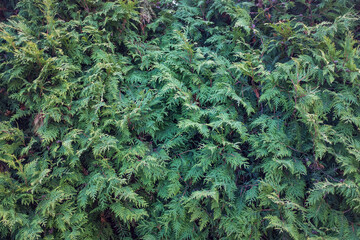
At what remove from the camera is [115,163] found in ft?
8.20

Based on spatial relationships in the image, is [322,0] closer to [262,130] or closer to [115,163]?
[262,130]

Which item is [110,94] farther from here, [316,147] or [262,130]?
[316,147]

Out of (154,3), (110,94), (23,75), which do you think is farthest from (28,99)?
(154,3)

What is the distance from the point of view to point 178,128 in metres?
2.50

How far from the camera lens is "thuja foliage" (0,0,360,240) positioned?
7.17 feet

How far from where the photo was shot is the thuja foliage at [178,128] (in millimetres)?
2186

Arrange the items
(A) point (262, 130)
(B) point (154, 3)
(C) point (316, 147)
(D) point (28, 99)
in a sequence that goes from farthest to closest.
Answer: (B) point (154, 3) < (D) point (28, 99) < (A) point (262, 130) < (C) point (316, 147)

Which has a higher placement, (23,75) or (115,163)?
(23,75)

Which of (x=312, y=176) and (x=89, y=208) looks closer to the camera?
(x=312, y=176)

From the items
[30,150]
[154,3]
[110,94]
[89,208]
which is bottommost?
[89,208]

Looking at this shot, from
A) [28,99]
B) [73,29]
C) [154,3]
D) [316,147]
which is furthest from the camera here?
[154,3]

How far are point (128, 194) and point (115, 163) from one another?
1.41 feet

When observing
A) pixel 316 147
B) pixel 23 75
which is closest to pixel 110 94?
pixel 23 75

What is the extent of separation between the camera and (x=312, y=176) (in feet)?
7.53
